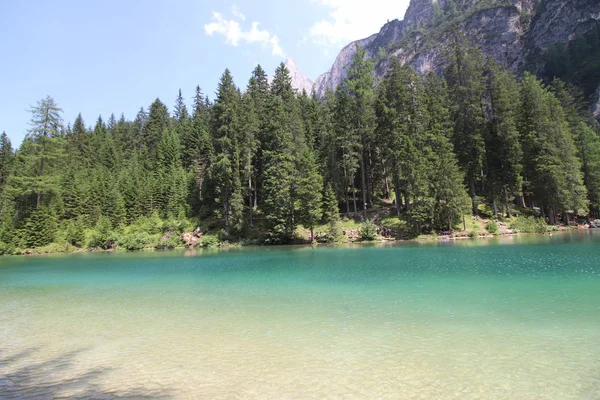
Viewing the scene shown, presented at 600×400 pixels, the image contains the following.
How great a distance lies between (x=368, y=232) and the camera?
4175 centimetres

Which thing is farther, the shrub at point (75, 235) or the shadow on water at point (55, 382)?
the shrub at point (75, 235)

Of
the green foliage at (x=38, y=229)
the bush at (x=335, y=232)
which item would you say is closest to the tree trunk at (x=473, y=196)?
the bush at (x=335, y=232)

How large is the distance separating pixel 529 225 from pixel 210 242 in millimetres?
39798

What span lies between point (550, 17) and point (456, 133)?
85.3 meters

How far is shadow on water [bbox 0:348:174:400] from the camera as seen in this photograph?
229 inches

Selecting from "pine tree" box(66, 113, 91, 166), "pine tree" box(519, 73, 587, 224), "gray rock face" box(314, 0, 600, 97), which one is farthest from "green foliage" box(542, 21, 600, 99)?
"pine tree" box(66, 113, 91, 166)

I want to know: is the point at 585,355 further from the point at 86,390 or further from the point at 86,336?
the point at 86,336

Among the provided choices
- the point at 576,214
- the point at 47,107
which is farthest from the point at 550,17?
the point at 47,107

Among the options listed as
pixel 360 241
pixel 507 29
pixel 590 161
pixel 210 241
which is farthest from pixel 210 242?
pixel 507 29

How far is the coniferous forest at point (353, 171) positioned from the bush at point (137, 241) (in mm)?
190

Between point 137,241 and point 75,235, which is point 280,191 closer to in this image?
point 137,241

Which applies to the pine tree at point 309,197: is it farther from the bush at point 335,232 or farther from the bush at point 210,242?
the bush at point 210,242

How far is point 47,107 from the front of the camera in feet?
179

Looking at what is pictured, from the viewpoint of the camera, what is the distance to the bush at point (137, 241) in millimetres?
49562
